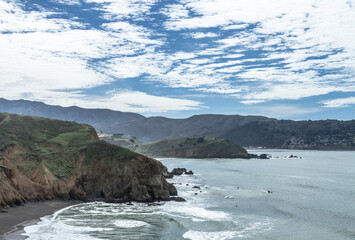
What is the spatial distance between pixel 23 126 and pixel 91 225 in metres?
57.1

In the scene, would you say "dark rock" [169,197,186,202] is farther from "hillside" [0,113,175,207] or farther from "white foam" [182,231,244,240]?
"white foam" [182,231,244,240]

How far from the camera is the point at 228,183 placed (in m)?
109

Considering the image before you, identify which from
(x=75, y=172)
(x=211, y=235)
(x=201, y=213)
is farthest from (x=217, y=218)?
(x=75, y=172)

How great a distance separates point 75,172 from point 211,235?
4128 centimetres

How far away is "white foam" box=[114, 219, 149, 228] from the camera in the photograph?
52.7m

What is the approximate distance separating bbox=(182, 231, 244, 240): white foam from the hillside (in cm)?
2548

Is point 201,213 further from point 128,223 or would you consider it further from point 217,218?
point 128,223

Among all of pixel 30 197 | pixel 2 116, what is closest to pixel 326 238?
pixel 30 197

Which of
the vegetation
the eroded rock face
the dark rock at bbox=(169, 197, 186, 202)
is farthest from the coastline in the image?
the dark rock at bbox=(169, 197, 186, 202)

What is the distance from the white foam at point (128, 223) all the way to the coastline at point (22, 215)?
13275 mm

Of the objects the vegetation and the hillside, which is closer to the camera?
the hillside

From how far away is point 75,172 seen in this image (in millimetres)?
78062

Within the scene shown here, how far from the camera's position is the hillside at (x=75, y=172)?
69.6 meters

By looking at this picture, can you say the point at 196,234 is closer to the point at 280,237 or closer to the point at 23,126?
the point at 280,237
